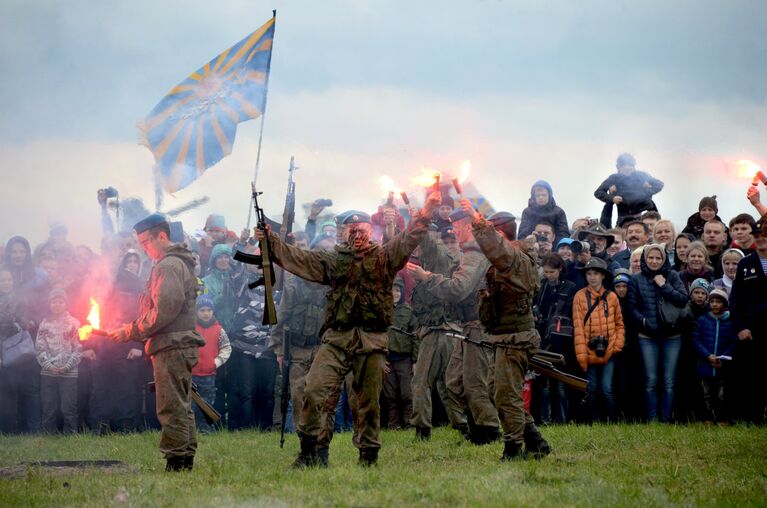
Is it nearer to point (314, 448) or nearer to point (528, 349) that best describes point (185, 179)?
point (314, 448)

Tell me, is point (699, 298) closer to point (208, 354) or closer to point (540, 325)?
point (540, 325)

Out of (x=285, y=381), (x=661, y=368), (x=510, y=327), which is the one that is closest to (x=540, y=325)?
(x=661, y=368)

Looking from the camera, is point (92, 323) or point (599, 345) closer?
point (92, 323)

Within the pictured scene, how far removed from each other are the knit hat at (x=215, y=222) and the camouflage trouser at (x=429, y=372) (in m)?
5.17

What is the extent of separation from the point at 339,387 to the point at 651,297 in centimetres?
495

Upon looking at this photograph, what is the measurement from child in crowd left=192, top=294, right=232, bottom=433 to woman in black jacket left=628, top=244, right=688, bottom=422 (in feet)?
18.1

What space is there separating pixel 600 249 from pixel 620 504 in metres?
7.19

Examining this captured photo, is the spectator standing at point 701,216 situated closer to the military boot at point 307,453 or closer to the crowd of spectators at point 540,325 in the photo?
the crowd of spectators at point 540,325

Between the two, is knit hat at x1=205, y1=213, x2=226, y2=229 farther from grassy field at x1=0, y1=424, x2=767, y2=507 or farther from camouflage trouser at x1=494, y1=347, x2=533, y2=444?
camouflage trouser at x1=494, y1=347, x2=533, y2=444

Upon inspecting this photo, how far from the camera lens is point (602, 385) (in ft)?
41.0

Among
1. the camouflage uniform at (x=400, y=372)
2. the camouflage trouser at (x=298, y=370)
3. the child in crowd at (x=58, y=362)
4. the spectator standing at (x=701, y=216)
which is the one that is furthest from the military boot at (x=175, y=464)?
the spectator standing at (x=701, y=216)

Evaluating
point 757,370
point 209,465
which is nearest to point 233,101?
point 209,465

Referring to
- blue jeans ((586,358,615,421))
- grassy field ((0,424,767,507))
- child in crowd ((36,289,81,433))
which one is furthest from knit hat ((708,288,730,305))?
child in crowd ((36,289,81,433))

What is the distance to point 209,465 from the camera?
9.54 meters
